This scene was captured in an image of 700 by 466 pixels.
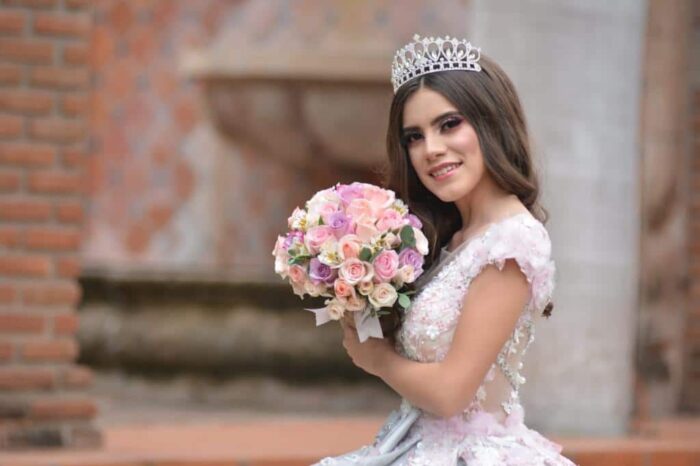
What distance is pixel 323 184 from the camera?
10.4m

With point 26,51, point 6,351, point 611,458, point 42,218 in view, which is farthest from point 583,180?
point 6,351

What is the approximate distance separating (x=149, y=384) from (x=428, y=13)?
3386 millimetres

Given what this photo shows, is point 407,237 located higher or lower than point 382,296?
higher

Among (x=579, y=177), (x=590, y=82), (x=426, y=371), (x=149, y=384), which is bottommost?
(x=149, y=384)

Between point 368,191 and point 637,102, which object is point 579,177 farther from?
point 368,191

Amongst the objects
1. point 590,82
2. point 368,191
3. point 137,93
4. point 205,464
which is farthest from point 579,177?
point 137,93

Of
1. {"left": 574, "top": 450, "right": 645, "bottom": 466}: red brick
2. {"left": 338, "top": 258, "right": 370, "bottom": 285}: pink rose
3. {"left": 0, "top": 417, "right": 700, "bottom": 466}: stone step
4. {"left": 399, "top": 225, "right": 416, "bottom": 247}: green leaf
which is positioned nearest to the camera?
{"left": 338, "top": 258, "right": 370, "bottom": 285}: pink rose

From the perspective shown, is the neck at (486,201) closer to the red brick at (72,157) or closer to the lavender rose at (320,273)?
the lavender rose at (320,273)

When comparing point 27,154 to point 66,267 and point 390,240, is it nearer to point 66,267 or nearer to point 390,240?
point 66,267

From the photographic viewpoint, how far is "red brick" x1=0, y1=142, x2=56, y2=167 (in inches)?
228

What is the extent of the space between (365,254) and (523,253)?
1.16ft

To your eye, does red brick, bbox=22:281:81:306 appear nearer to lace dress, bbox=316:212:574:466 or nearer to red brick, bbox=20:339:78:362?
red brick, bbox=20:339:78:362

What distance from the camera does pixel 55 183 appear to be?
584 cm

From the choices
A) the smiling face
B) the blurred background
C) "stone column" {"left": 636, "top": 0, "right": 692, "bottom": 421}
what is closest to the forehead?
the smiling face
